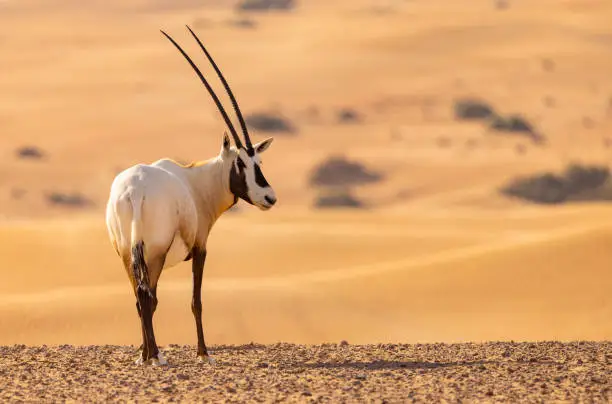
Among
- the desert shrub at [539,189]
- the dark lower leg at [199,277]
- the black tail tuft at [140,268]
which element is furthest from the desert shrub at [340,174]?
the black tail tuft at [140,268]

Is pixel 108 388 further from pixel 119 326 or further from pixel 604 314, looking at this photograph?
pixel 604 314

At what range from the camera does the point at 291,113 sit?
54188mm

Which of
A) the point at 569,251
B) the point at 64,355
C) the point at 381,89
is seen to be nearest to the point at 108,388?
the point at 64,355

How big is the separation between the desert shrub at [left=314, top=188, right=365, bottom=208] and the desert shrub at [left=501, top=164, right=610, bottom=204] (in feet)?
14.3

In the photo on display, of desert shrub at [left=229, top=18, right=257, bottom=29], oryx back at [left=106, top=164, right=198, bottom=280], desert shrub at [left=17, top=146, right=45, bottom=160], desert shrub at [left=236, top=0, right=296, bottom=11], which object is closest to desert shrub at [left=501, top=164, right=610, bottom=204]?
desert shrub at [left=17, top=146, right=45, bottom=160]

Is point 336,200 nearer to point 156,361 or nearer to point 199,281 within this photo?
point 199,281

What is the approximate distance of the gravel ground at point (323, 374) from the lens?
30.3ft

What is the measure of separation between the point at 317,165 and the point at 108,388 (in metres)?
36.3

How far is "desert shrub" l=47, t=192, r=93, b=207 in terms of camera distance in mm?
42594

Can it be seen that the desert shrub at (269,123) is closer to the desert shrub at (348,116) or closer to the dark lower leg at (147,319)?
the desert shrub at (348,116)

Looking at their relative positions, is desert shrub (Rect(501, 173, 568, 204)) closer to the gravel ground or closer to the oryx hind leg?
the gravel ground

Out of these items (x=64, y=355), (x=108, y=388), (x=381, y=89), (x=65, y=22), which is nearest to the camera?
(x=108, y=388)

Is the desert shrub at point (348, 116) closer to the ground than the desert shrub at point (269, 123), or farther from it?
farther from it

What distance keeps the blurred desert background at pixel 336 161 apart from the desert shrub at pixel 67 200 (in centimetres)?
24
